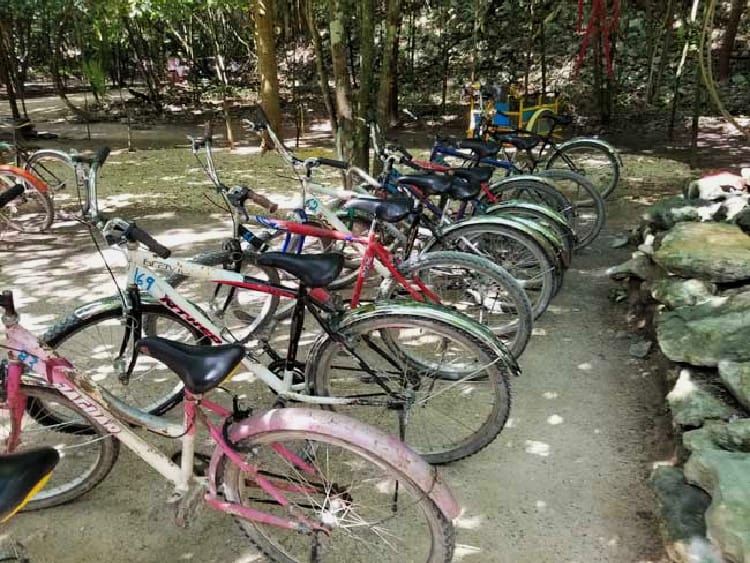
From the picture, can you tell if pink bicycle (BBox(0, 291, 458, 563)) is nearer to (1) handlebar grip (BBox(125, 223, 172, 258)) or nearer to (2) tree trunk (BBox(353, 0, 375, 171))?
(1) handlebar grip (BBox(125, 223, 172, 258))

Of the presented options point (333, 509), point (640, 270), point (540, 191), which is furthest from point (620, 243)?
point (333, 509)

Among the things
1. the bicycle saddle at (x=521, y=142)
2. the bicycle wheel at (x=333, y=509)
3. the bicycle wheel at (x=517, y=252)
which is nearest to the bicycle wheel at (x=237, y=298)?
the bicycle wheel at (x=333, y=509)

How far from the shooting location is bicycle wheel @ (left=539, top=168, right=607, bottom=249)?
468 cm

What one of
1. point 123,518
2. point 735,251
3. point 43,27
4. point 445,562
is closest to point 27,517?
point 123,518

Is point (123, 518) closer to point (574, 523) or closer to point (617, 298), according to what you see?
point (574, 523)

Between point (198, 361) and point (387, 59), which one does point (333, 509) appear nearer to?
point (198, 361)

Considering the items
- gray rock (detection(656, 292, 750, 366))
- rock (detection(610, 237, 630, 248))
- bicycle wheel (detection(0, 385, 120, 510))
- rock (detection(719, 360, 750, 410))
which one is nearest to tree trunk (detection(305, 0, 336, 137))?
rock (detection(610, 237, 630, 248))

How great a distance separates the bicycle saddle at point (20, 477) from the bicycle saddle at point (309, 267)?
1009mm

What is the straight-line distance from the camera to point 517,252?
3656 mm

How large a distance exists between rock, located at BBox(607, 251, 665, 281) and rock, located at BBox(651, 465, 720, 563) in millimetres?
1751

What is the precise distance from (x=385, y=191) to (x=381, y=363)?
1213 mm

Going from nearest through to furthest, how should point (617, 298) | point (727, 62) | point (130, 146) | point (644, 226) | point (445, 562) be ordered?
point (445, 562)
point (617, 298)
point (644, 226)
point (130, 146)
point (727, 62)

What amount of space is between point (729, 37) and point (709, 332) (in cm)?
1077

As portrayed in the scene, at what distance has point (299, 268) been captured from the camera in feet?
7.38
